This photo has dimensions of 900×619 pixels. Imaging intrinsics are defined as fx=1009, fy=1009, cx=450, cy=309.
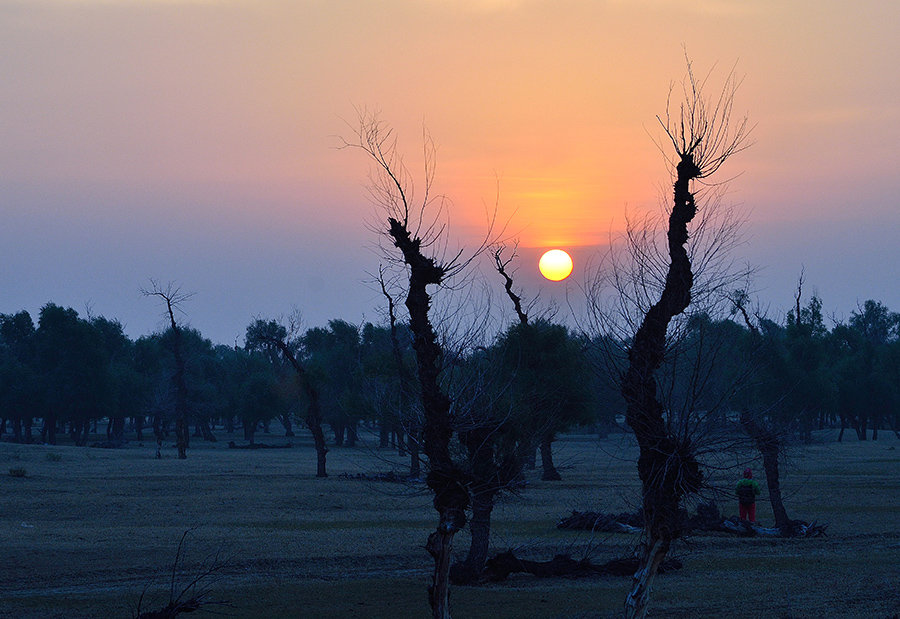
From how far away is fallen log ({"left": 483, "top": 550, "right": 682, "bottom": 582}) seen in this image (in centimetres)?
2047

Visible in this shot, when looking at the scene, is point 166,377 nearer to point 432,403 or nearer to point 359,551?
point 359,551

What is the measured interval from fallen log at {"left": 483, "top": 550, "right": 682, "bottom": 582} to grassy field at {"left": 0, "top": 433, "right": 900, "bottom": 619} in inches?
11.0

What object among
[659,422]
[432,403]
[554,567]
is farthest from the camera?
[554,567]

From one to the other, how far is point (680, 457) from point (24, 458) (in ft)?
176

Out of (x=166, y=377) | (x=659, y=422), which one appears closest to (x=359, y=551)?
(x=659, y=422)

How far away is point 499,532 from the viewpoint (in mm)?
29516

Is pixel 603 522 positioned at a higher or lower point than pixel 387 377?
lower

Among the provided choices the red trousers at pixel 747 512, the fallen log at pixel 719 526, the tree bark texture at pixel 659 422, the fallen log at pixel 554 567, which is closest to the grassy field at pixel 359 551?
the fallen log at pixel 554 567

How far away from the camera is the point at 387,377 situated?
38.6m

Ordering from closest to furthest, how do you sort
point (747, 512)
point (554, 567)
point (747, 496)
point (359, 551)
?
1. point (554, 567)
2. point (359, 551)
3. point (747, 496)
4. point (747, 512)

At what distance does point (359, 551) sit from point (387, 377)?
13.9 m

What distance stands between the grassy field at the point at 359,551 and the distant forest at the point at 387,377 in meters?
1.69

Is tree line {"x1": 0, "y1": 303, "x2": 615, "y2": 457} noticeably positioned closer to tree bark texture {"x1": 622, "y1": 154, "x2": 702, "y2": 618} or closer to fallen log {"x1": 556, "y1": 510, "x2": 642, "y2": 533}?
fallen log {"x1": 556, "y1": 510, "x2": 642, "y2": 533}

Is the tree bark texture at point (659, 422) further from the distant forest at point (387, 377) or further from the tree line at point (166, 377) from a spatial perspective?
the tree line at point (166, 377)
